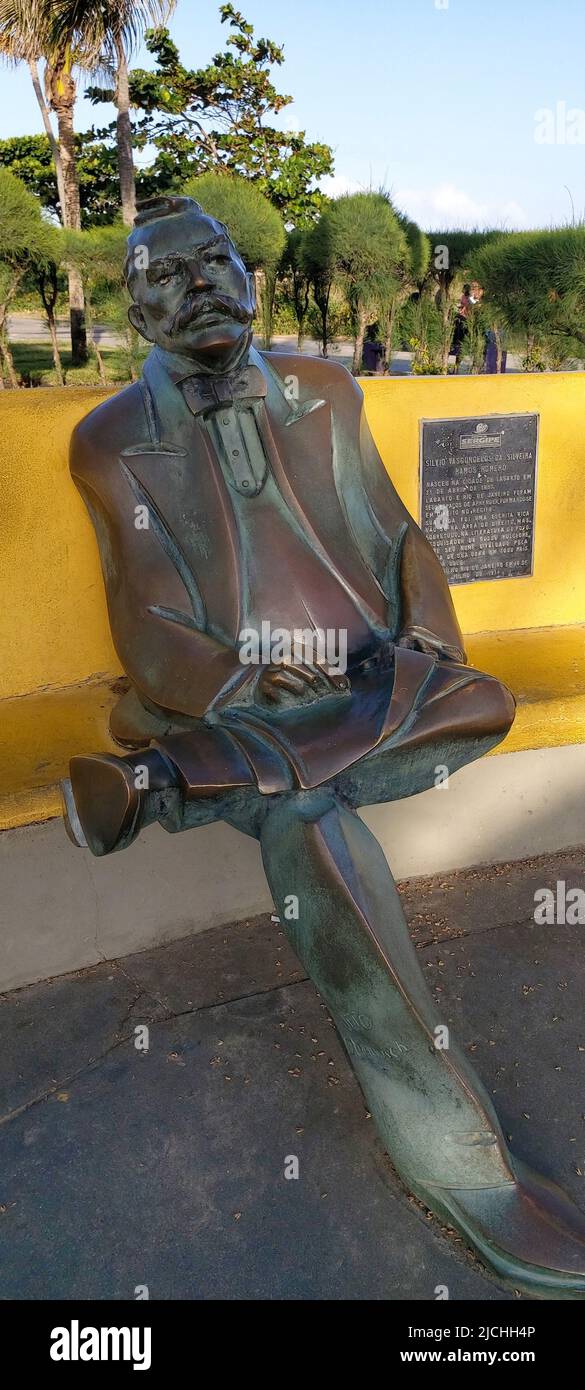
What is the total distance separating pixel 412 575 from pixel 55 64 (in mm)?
13562

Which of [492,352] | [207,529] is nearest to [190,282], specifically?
[207,529]

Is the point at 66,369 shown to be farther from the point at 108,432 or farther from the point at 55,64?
the point at 108,432

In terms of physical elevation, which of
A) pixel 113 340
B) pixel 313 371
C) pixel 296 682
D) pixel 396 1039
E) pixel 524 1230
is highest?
pixel 113 340

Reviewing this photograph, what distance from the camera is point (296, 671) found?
2211 millimetres

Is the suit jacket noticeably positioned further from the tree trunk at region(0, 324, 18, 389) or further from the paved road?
the paved road

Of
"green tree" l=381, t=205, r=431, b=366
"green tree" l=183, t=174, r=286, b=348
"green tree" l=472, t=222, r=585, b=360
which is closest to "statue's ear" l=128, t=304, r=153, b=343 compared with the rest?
"green tree" l=472, t=222, r=585, b=360

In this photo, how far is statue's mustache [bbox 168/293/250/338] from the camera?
2176 mm

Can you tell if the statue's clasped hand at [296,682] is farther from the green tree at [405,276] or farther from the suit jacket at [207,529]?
the green tree at [405,276]

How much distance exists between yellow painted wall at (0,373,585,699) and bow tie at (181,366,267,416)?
0.98 m

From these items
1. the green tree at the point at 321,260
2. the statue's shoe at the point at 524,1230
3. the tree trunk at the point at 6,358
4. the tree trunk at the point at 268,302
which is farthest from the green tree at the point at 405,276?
the statue's shoe at the point at 524,1230

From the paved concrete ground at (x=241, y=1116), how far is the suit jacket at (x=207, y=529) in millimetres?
868

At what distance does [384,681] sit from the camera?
2289 millimetres
